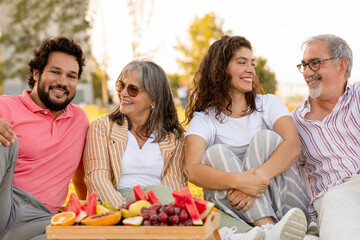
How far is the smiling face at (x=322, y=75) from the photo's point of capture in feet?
14.3

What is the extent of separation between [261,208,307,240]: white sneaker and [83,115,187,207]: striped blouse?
125 cm

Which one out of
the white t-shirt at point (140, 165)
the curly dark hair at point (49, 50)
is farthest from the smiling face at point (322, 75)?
the curly dark hair at point (49, 50)

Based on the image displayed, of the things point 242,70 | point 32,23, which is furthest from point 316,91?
point 32,23

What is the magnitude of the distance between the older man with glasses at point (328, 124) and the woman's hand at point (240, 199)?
1.92 ft

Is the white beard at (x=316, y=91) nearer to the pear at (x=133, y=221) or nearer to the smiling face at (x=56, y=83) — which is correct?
the smiling face at (x=56, y=83)

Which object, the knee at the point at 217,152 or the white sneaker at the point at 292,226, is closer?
the white sneaker at the point at 292,226

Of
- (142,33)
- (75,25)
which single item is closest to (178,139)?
(142,33)

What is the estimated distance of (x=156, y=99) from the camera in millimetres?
4496

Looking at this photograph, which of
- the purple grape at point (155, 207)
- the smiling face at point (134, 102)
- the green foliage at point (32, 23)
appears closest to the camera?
the purple grape at point (155, 207)

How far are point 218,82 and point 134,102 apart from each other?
2.81 feet

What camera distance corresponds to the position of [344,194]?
3.69 metres

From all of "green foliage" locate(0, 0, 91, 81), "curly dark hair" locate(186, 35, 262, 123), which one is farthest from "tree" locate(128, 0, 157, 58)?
"curly dark hair" locate(186, 35, 262, 123)

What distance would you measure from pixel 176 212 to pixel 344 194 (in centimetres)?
175

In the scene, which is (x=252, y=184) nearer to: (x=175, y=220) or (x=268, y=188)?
(x=268, y=188)
